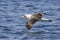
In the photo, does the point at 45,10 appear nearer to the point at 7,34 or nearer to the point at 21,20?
the point at 21,20

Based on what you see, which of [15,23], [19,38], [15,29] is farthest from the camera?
[15,23]

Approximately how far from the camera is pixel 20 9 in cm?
2319

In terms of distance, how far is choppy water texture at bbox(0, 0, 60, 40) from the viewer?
16.3 meters

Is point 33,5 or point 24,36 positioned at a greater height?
point 33,5

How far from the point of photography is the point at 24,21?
19.4 meters

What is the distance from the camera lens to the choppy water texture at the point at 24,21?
16.3 m

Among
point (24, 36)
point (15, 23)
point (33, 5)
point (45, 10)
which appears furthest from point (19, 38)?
point (33, 5)

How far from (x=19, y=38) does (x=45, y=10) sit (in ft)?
24.3

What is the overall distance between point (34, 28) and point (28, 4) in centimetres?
748

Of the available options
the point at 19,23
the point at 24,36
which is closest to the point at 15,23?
the point at 19,23

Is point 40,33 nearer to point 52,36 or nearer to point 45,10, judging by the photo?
point 52,36

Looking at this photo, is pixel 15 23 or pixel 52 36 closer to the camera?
pixel 52 36

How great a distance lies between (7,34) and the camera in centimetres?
1650

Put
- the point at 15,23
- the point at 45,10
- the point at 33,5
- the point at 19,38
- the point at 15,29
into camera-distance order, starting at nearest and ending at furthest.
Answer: the point at 19,38 → the point at 15,29 → the point at 15,23 → the point at 45,10 → the point at 33,5
